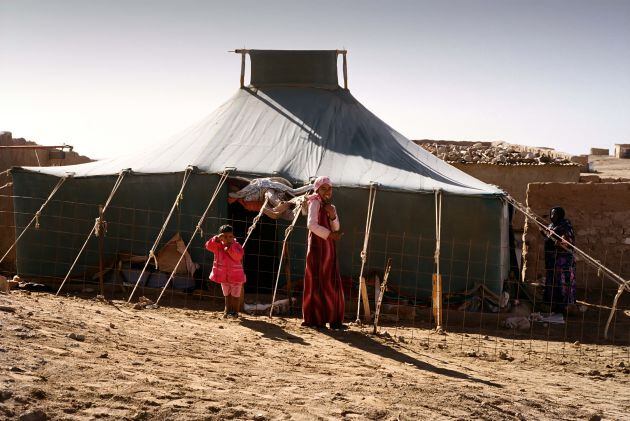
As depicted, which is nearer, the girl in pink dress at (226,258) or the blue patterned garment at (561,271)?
the girl in pink dress at (226,258)

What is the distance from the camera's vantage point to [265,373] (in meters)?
5.85

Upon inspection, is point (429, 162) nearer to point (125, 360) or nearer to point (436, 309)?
point (436, 309)

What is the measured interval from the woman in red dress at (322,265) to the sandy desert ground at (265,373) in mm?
193

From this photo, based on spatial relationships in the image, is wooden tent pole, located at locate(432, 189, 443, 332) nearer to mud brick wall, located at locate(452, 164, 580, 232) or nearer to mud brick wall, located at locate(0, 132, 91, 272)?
mud brick wall, located at locate(0, 132, 91, 272)

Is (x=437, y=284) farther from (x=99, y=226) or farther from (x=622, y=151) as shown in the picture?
(x=622, y=151)

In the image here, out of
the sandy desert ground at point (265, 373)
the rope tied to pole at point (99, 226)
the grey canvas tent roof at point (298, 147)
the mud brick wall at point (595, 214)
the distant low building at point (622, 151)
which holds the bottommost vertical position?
the sandy desert ground at point (265, 373)

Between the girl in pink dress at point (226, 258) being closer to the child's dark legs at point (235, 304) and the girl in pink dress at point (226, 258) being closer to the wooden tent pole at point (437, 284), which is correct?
the child's dark legs at point (235, 304)

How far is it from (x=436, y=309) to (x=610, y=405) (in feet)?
10.6

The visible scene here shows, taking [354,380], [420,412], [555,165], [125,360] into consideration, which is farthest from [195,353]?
[555,165]

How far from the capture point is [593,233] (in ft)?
36.7

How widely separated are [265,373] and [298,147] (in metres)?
5.38

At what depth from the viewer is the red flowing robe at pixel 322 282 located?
7895mm

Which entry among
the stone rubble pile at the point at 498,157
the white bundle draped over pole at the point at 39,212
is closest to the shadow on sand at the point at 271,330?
the white bundle draped over pole at the point at 39,212

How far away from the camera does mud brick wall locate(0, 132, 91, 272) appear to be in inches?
442
